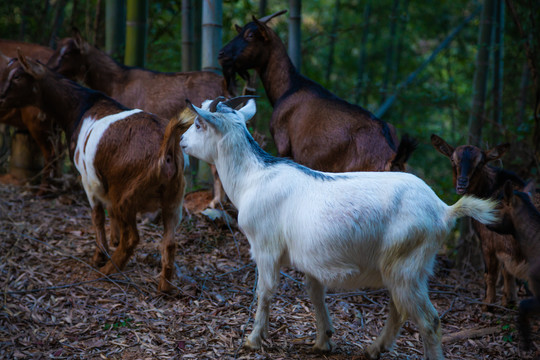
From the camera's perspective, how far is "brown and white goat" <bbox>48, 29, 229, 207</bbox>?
664 cm

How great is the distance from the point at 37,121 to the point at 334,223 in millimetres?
5785

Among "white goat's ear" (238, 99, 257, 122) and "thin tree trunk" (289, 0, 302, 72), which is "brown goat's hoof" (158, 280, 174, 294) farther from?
"thin tree trunk" (289, 0, 302, 72)

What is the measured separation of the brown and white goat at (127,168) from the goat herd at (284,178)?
13 millimetres

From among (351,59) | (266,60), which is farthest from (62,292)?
(351,59)

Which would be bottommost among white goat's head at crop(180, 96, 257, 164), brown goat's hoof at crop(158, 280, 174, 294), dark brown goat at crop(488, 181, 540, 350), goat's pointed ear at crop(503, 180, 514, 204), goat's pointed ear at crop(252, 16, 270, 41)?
brown goat's hoof at crop(158, 280, 174, 294)

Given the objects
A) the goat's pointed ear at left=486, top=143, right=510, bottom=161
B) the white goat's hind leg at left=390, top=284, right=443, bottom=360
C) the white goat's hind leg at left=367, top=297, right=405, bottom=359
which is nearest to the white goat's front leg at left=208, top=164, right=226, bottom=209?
the goat's pointed ear at left=486, top=143, right=510, bottom=161

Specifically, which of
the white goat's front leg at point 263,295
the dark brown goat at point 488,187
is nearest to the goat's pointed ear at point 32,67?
the white goat's front leg at point 263,295

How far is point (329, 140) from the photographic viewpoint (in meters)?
5.40

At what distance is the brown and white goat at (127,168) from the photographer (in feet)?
15.2

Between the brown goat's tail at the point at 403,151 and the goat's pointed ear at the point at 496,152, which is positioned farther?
the goat's pointed ear at the point at 496,152

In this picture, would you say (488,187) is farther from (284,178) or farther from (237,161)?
(237,161)

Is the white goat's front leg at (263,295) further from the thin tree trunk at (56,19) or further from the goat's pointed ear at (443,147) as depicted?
the thin tree trunk at (56,19)

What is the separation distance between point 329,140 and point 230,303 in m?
1.93

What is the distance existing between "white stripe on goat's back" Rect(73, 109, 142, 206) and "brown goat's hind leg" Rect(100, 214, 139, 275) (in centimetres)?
42
